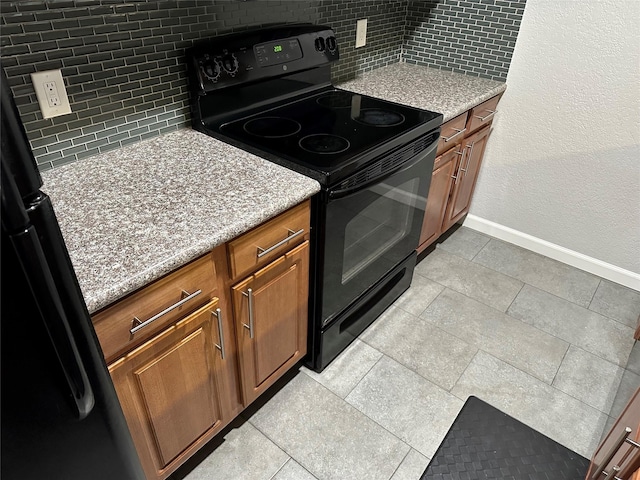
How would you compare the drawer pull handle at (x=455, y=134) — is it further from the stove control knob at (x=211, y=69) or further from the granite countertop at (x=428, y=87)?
the stove control knob at (x=211, y=69)

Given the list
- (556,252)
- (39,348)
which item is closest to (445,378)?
(556,252)

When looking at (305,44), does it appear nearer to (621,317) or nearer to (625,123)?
(625,123)

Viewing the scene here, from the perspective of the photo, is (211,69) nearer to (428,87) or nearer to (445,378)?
(428,87)

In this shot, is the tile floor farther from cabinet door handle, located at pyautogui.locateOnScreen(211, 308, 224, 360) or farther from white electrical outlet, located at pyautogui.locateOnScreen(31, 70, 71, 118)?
white electrical outlet, located at pyautogui.locateOnScreen(31, 70, 71, 118)

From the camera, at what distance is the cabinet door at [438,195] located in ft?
6.91

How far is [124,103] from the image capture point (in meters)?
1.44

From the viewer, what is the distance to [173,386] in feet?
3.96

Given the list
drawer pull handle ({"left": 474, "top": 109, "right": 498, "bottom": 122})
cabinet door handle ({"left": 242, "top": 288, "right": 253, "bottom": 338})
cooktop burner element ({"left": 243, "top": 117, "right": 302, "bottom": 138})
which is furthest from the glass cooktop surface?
drawer pull handle ({"left": 474, "top": 109, "right": 498, "bottom": 122})

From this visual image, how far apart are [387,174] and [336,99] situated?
0.53 metres

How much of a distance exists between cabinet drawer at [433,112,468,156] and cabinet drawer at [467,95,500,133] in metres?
0.07

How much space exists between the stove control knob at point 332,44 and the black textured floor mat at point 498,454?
1539 millimetres

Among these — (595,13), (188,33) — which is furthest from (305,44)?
(595,13)

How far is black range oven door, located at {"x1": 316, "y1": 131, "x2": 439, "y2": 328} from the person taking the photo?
1473mm

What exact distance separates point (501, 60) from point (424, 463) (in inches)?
74.2
